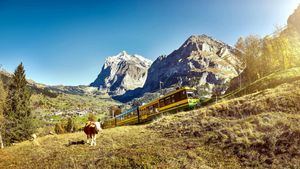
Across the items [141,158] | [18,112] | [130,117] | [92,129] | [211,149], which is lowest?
[141,158]

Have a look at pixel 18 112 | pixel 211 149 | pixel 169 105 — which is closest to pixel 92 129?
pixel 211 149

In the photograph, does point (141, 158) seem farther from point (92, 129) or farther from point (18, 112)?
point (18, 112)

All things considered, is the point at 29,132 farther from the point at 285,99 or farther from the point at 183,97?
the point at 285,99

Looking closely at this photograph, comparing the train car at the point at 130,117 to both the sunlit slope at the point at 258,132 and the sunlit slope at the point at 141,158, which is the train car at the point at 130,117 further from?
the sunlit slope at the point at 141,158

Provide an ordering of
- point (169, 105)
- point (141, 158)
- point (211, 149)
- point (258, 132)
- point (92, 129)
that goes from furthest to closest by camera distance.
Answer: point (169, 105), point (92, 129), point (258, 132), point (211, 149), point (141, 158)

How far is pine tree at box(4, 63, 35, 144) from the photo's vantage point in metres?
44.9

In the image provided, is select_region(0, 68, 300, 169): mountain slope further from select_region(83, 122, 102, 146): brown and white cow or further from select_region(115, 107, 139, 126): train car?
select_region(115, 107, 139, 126): train car

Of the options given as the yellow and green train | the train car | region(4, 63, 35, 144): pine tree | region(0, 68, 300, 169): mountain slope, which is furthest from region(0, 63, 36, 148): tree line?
region(0, 68, 300, 169): mountain slope

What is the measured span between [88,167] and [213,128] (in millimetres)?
10118

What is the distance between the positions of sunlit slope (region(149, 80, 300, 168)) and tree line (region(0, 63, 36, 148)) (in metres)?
32.8

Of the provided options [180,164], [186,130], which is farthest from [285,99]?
[180,164]

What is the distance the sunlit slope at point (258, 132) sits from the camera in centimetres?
1307

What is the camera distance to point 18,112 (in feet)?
155

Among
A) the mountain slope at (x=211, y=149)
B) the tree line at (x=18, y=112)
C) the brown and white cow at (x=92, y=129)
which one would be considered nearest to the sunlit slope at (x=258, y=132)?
the mountain slope at (x=211, y=149)
